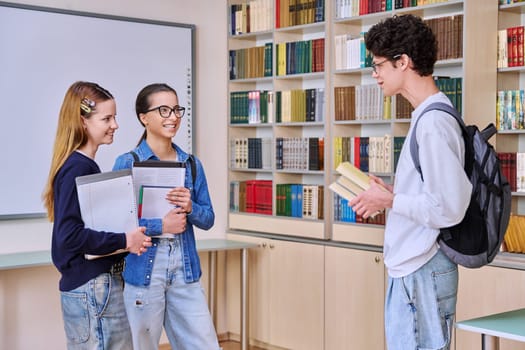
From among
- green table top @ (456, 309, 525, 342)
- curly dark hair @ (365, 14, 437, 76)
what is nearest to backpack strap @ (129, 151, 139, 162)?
curly dark hair @ (365, 14, 437, 76)

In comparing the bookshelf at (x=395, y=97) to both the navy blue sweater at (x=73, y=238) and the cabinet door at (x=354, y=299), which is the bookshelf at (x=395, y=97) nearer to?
the cabinet door at (x=354, y=299)

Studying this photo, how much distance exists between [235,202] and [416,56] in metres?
3.23

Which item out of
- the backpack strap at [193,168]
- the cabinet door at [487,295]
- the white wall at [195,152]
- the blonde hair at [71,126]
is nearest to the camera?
the blonde hair at [71,126]

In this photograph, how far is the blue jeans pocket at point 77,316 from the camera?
2619 millimetres

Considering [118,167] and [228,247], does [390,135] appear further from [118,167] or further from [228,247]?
[118,167]

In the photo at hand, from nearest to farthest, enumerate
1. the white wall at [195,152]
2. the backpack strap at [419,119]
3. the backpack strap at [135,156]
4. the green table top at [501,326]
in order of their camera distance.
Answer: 1. the backpack strap at [419,119]
2. the green table top at [501,326]
3. the backpack strap at [135,156]
4. the white wall at [195,152]

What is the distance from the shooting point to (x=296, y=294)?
514 centimetres

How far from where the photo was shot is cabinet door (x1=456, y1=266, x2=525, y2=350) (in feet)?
13.0

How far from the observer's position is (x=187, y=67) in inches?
214

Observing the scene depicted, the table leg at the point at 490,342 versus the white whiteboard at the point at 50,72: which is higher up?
the white whiteboard at the point at 50,72

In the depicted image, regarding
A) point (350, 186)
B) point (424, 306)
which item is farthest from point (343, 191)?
point (424, 306)

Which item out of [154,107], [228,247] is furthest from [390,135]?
[154,107]

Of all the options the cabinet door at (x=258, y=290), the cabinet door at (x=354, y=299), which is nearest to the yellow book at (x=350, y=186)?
the cabinet door at (x=354, y=299)

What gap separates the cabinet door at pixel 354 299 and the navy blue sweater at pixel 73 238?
226 cm
